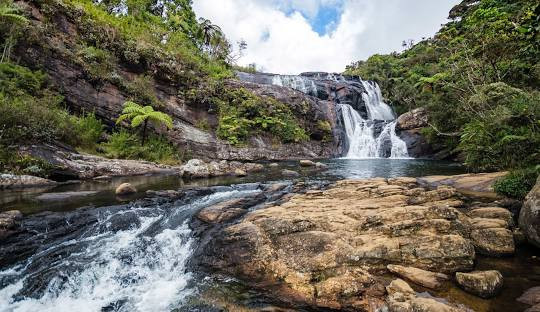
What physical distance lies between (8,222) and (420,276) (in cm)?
828

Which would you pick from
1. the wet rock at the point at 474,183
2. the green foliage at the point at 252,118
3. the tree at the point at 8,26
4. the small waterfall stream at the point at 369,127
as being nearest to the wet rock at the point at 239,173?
the green foliage at the point at 252,118

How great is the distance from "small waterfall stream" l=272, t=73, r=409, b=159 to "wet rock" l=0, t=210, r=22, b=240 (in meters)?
23.3

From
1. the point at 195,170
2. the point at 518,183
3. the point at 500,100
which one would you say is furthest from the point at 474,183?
the point at 195,170

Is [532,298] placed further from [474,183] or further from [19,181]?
[19,181]

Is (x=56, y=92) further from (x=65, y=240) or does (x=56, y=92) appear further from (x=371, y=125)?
(x=371, y=125)

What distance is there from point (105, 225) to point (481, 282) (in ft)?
24.7

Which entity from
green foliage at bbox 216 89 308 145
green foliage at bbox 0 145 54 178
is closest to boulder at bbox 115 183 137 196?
green foliage at bbox 0 145 54 178

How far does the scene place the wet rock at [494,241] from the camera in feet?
16.5

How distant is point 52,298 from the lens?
16.0ft

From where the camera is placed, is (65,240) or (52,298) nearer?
Result: (52,298)

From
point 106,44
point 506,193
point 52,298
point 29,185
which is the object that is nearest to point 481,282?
point 506,193

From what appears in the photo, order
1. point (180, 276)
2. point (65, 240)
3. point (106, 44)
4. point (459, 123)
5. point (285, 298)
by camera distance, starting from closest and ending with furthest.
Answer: point (285, 298) → point (180, 276) → point (65, 240) → point (459, 123) → point (106, 44)

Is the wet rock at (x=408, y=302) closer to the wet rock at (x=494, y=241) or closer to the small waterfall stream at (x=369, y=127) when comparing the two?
the wet rock at (x=494, y=241)

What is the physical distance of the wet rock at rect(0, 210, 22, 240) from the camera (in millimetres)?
6178
